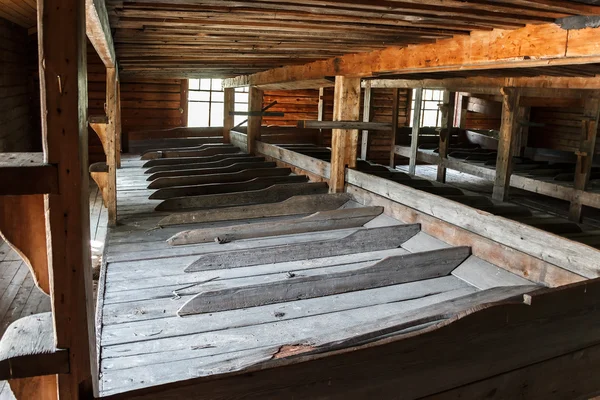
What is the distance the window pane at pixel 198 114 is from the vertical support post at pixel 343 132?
795 cm

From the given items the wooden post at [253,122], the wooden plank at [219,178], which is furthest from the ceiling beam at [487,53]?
the wooden post at [253,122]

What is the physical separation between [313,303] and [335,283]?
252 millimetres

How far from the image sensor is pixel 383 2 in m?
2.92

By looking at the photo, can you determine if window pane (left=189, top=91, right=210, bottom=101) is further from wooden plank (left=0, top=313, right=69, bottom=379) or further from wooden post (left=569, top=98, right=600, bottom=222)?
wooden plank (left=0, top=313, right=69, bottom=379)

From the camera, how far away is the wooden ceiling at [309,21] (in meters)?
2.96

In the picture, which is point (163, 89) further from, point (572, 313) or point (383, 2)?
point (572, 313)

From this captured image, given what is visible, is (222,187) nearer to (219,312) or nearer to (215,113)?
(219,312)

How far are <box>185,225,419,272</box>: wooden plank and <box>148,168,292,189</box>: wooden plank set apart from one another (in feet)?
10.5

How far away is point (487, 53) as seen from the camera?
12.7 feet

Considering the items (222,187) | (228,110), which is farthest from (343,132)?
(228,110)

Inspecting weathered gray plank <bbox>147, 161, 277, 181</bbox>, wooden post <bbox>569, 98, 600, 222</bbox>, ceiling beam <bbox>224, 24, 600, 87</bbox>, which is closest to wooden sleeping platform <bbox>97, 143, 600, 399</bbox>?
weathered gray plank <bbox>147, 161, 277, 181</bbox>

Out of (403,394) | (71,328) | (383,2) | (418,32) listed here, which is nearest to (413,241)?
(418,32)

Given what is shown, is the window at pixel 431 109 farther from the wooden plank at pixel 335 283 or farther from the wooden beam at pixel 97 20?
the wooden beam at pixel 97 20

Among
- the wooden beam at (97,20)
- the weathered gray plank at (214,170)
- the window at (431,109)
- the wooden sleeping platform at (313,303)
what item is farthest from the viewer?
the window at (431,109)
